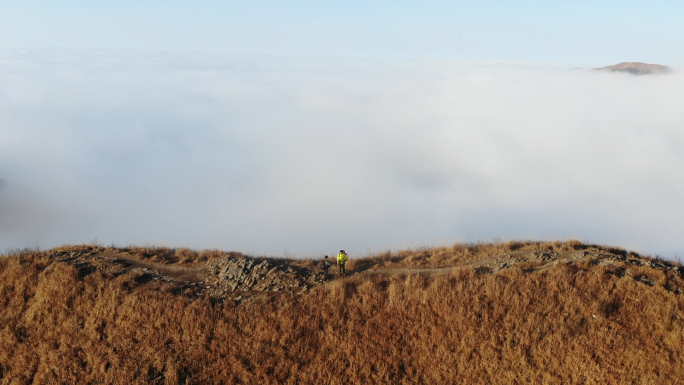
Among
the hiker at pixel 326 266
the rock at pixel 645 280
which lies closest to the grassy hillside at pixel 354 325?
the rock at pixel 645 280

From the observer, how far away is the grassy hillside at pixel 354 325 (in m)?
10.4

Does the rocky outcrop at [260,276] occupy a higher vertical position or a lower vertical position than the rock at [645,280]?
higher

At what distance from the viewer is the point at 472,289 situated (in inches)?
510

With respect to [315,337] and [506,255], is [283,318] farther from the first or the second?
[506,255]

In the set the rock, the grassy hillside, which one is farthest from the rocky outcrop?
the rock

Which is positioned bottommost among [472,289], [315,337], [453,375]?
[453,375]

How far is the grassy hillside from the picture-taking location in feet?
34.0

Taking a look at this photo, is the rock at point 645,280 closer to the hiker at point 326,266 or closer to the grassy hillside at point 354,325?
the grassy hillside at point 354,325

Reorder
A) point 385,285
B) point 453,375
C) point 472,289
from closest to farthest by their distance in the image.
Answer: point 453,375 → point 472,289 → point 385,285

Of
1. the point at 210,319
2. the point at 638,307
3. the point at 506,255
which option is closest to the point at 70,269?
the point at 210,319

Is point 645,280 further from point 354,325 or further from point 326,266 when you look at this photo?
point 326,266

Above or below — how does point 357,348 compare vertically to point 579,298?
below

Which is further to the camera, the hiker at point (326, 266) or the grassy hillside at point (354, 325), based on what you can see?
the hiker at point (326, 266)

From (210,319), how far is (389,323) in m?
5.39
